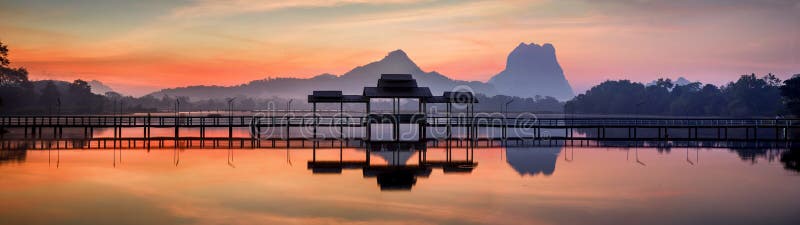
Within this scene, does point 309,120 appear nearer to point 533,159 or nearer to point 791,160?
point 533,159

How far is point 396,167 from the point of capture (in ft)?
116

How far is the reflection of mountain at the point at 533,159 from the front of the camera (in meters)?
35.2

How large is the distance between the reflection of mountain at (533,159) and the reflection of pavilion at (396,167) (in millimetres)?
2518

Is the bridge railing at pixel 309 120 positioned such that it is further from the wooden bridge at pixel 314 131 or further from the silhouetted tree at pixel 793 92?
the silhouetted tree at pixel 793 92

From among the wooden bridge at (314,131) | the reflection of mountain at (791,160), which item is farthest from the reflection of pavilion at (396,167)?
the reflection of mountain at (791,160)

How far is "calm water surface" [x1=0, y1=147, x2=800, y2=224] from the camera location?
2206cm

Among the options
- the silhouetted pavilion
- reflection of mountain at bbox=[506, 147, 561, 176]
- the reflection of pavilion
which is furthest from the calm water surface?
the silhouetted pavilion

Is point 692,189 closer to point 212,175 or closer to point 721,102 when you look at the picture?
point 212,175

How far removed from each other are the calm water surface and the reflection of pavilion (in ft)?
0.80

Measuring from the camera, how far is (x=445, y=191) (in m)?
27.2

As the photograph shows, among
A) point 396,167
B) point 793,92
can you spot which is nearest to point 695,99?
point 793,92

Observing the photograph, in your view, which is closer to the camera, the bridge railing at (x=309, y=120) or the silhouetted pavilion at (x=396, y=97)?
the silhouetted pavilion at (x=396, y=97)

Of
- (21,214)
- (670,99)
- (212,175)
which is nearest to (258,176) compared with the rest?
(212,175)

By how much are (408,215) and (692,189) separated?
13.2m
